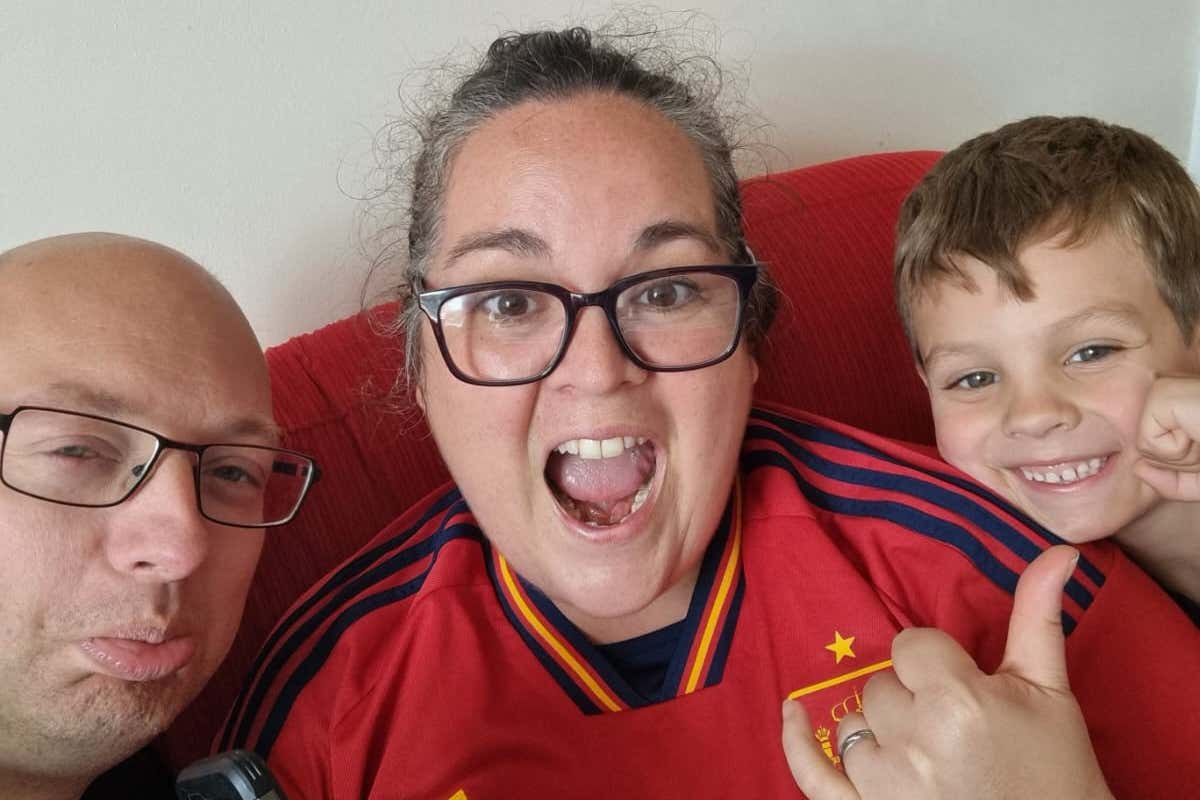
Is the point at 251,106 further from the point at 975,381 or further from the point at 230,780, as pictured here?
the point at 975,381

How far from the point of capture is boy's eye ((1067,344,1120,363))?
134 cm

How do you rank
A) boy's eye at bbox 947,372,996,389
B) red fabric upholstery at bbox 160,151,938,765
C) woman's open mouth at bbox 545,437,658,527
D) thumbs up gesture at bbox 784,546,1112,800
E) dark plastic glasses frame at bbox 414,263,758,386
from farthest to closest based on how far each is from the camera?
red fabric upholstery at bbox 160,151,938,765 < boy's eye at bbox 947,372,996,389 < woman's open mouth at bbox 545,437,658,527 < dark plastic glasses frame at bbox 414,263,758,386 < thumbs up gesture at bbox 784,546,1112,800

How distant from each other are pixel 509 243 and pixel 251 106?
69 centimetres

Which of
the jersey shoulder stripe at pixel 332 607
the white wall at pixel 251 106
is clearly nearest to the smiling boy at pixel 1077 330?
the jersey shoulder stripe at pixel 332 607

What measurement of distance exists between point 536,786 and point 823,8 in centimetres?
164

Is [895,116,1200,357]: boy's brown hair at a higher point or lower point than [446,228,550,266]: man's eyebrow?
lower

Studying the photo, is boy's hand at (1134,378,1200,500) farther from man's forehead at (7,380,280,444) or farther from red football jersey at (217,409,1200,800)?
man's forehead at (7,380,280,444)

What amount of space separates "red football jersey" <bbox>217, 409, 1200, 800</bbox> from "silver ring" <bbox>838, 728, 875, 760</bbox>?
0.17m

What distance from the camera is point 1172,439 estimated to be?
4.23 feet

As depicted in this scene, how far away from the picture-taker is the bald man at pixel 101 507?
1061 mm

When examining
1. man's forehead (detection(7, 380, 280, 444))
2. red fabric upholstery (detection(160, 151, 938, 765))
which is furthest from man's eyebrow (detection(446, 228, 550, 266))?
red fabric upholstery (detection(160, 151, 938, 765))

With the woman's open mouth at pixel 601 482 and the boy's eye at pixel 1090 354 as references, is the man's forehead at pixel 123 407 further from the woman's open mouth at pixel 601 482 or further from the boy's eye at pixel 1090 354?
the boy's eye at pixel 1090 354

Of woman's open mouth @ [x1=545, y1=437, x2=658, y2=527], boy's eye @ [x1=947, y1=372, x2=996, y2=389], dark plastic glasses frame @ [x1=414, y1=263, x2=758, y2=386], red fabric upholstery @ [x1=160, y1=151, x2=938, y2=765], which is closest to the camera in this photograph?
dark plastic glasses frame @ [x1=414, y1=263, x2=758, y2=386]

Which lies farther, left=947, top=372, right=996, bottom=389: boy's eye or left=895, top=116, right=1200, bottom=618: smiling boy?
left=947, top=372, right=996, bottom=389: boy's eye
